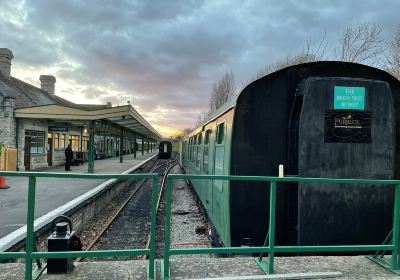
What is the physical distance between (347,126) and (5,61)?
26083mm

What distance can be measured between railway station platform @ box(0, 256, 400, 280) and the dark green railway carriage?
0.67m

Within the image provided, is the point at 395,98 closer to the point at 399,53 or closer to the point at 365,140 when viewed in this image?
the point at 365,140

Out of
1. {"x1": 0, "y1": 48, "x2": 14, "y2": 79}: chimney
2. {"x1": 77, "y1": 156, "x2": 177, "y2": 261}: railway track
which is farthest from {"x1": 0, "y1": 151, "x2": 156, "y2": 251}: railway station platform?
{"x1": 0, "y1": 48, "x2": 14, "y2": 79}: chimney

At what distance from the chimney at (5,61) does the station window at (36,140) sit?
6.07 metres

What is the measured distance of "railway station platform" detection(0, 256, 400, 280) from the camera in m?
3.55

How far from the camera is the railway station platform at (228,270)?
11.7ft

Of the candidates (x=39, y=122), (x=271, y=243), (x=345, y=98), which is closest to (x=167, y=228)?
(x=271, y=243)

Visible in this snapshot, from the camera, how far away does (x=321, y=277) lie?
3680mm

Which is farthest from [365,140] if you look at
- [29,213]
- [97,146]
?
[97,146]

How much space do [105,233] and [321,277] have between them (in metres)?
6.93

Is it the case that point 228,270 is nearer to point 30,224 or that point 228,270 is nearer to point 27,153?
point 30,224

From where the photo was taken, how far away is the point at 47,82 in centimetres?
3612

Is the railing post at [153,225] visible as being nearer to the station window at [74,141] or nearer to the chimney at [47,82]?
the station window at [74,141]

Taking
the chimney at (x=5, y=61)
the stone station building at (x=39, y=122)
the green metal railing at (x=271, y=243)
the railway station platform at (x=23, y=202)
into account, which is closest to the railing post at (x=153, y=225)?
the green metal railing at (x=271, y=243)
